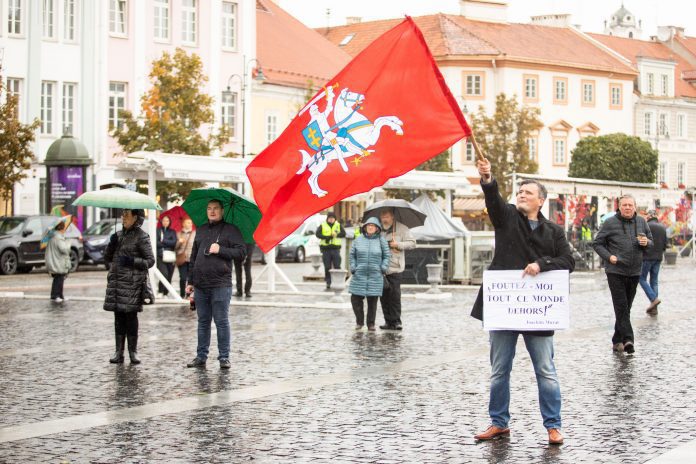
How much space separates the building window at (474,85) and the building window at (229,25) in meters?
27.3

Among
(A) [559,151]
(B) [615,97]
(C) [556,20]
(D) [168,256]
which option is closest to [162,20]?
(D) [168,256]

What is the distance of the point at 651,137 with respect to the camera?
312 ft

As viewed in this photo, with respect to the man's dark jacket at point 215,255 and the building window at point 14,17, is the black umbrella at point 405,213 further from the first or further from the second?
the building window at point 14,17

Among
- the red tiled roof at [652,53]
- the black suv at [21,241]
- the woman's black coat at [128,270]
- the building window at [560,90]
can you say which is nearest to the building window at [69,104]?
the black suv at [21,241]

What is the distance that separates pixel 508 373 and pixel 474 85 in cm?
7473

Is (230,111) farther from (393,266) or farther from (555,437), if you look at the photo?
(555,437)

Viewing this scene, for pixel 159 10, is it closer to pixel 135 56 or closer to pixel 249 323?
pixel 135 56

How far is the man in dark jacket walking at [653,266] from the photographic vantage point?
22266mm

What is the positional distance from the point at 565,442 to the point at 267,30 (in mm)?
59914

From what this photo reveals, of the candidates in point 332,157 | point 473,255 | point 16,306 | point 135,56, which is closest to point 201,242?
point 332,157

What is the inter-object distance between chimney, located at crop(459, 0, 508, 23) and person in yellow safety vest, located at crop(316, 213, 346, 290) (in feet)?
195

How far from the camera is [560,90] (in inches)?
3428

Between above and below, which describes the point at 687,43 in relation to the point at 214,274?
above

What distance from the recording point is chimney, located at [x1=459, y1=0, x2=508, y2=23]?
9006 centimetres
